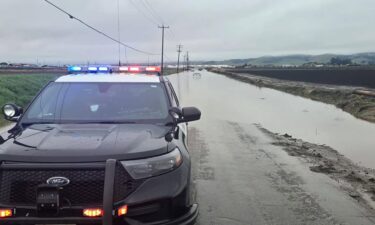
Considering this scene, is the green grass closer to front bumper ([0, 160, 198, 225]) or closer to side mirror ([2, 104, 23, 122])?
side mirror ([2, 104, 23, 122])

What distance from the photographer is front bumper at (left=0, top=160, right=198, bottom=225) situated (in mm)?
3661

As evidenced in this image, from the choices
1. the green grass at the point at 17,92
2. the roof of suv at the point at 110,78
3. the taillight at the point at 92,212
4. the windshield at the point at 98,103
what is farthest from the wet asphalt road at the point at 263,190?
the green grass at the point at 17,92

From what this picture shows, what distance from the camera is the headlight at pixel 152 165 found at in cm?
387

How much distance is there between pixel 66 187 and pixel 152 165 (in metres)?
0.69

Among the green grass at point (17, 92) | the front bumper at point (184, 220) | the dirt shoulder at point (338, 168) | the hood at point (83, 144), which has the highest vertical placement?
the hood at point (83, 144)

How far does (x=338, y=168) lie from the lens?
1009 cm

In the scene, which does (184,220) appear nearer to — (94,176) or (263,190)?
(94,176)

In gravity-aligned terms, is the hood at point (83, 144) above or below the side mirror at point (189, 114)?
below

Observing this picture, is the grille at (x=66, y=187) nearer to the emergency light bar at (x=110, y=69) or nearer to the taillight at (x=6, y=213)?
the taillight at (x=6, y=213)

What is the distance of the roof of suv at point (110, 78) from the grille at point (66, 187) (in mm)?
2328

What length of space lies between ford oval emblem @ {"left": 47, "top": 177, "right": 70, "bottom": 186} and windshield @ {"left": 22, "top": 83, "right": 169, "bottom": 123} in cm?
150

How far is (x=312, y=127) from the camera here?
19.4 metres

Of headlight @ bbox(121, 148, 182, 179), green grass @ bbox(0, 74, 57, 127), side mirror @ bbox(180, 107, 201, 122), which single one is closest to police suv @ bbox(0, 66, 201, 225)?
headlight @ bbox(121, 148, 182, 179)

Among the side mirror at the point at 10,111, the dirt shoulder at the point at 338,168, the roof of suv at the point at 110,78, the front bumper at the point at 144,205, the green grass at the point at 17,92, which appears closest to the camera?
the front bumper at the point at 144,205
